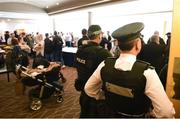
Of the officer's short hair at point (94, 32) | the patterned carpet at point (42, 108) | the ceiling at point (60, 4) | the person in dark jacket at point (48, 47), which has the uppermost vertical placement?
the ceiling at point (60, 4)

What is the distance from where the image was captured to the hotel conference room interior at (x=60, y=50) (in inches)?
84.7

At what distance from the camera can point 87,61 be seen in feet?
7.15

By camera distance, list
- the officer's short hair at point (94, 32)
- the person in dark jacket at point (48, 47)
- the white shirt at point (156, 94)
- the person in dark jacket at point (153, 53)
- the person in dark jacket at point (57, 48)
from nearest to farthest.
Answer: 1. the white shirt at point (156, 94)
2. the officer's short hair at point (94, 32)
3. the person in dark jacket at point (153, 53)
4. the person in dark jacket at point (48, 47)
5. the person in dark jacket at point (57, 48)

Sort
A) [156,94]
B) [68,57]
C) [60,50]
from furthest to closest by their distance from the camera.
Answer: [68,57] < [60,50] < [156,94]

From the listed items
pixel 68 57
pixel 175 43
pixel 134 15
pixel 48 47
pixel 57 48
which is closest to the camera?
pixel 175 43

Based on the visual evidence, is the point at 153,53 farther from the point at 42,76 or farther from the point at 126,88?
the point at 126,88

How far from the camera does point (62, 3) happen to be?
12922 mm

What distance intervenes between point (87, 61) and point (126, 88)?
99cm

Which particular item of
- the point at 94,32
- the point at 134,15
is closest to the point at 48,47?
the point at 94,32

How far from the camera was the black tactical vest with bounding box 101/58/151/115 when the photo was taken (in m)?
1.20

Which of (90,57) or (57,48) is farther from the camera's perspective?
(57,48)

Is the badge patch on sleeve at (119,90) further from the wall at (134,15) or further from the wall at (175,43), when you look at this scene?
the wall at (134,15)

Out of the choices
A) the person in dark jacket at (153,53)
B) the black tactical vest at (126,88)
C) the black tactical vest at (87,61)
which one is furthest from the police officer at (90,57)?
the person in dark jacket at (153,53)

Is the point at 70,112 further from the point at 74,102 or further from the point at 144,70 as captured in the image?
the point at 144,70
